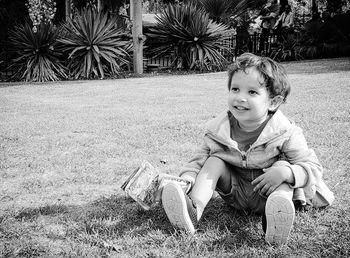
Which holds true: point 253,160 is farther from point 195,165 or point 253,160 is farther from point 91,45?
point 91,45

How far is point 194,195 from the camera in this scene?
8.27ft

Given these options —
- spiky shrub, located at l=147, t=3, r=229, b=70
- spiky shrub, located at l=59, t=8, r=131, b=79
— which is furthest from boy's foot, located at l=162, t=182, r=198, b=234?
spiky shrub, located at l=147, t=3, r=229, b=70

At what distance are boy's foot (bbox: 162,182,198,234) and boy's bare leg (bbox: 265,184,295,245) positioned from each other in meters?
0.44

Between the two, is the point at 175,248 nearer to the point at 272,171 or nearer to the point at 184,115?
the point at 272,171

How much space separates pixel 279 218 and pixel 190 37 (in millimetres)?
11914

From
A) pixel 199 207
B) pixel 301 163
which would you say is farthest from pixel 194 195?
pixel 301 163

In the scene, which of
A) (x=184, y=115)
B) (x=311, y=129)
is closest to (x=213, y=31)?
(x=184, y=115)

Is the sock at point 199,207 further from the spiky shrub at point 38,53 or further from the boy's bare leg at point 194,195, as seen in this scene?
the spiky shrub at point 38,53

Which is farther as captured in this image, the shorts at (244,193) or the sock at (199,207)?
the shorts at (244,193)

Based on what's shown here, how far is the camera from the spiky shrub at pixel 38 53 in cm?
1255

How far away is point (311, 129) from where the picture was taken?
5.07 metres

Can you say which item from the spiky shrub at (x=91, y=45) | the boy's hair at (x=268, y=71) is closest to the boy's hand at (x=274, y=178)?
the boy's hair at (x=268, y=71)

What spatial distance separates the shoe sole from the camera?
84.5 inches

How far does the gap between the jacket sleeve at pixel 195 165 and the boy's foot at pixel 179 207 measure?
221mm
